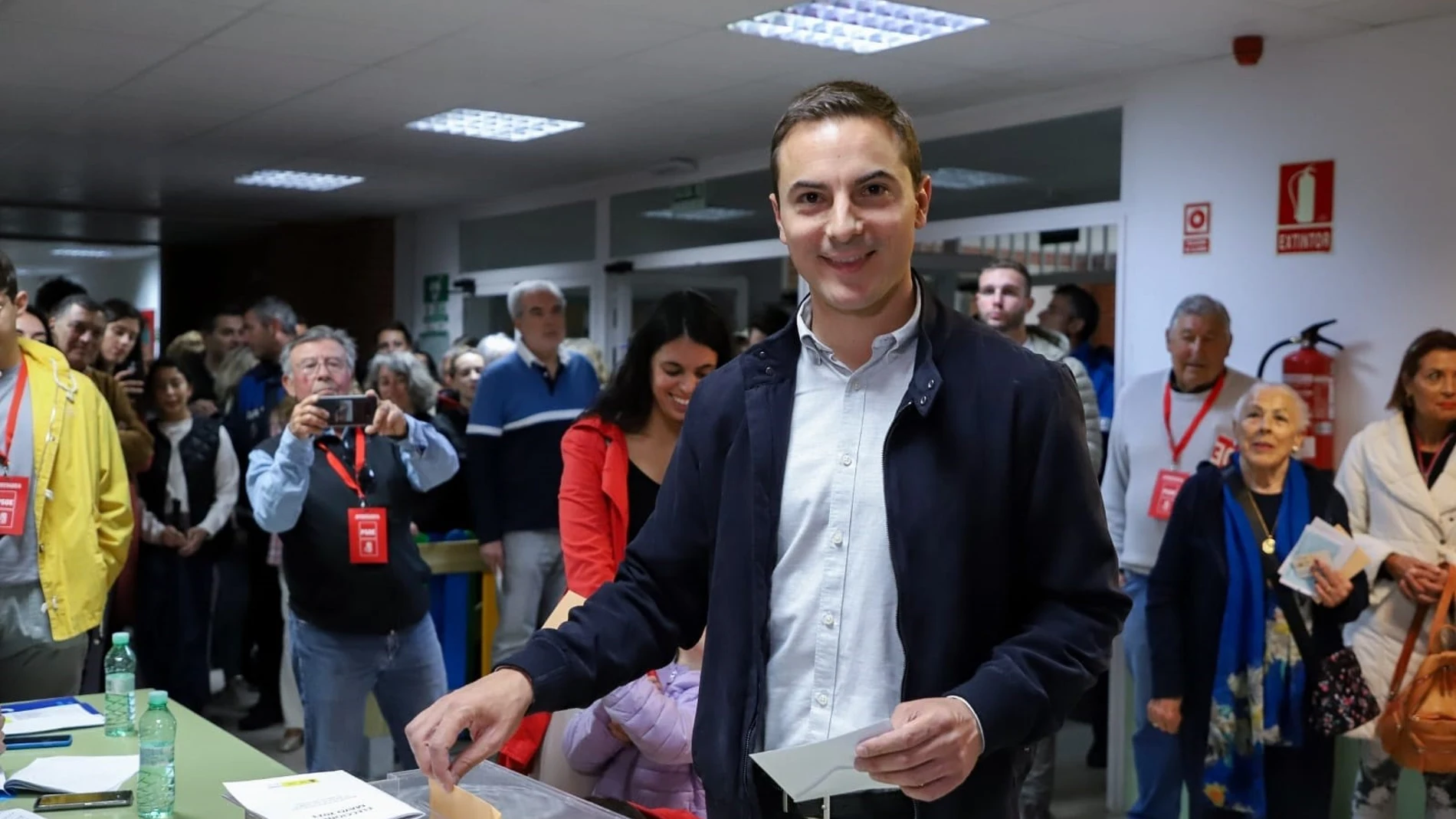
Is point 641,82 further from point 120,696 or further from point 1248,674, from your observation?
point 120,696

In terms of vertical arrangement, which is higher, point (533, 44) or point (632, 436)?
point (533, 44)

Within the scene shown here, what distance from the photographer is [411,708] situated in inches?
137

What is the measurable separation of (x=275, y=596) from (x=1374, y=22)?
5.11 metres

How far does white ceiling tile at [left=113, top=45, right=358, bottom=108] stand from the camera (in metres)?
5.51

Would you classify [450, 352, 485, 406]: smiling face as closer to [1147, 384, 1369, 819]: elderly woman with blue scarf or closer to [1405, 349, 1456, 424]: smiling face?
[1147, 384, 1369, 819]: elderly woman with blue scarf

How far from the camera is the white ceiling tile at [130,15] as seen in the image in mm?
4676

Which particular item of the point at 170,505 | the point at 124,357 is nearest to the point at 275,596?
the point at 170,505

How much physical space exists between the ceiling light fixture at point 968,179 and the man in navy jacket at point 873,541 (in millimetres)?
4966

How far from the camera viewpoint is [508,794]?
179 cm

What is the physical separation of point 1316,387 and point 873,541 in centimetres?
393

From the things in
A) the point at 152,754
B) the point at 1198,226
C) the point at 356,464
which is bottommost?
the point at 152,754

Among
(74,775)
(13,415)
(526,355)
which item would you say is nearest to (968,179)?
(526,355)

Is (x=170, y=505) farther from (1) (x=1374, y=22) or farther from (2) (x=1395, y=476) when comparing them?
(1) (x=1374, y=22)

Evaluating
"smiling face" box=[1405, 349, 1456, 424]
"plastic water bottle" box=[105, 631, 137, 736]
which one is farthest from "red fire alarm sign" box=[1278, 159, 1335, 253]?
"plastic water bottle" box=[105, 631, 137, 736]
